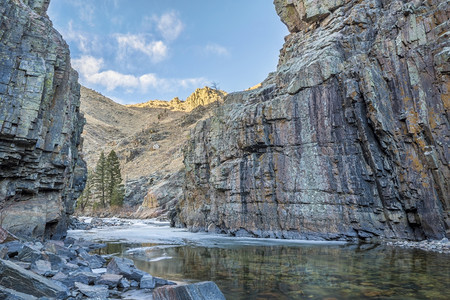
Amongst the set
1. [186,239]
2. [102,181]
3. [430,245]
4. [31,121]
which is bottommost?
[186,239]

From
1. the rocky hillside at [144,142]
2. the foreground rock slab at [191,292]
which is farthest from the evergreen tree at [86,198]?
the foreground rock slab at [191,292]

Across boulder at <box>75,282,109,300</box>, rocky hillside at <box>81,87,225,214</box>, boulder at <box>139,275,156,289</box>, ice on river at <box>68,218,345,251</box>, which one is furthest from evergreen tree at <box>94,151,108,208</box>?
boulder at <box>75,282,109,300</box>

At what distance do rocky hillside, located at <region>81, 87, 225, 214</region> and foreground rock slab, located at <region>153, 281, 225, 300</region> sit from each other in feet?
122

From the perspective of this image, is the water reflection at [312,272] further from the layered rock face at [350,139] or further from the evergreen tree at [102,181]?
the evergreen tree at [102,181]

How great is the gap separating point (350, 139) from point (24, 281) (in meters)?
→ 22.9

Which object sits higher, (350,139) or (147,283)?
(350,139)

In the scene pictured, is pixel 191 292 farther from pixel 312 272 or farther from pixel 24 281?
pixel 312 272

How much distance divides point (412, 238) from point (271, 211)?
412 inches

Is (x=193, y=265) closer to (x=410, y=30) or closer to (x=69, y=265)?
(x=69, y=265)

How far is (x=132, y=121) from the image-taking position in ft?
550

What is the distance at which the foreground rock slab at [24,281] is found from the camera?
6281 millimetres

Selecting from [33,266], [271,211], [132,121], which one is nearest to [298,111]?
[271,211]

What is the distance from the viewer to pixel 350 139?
2345cm

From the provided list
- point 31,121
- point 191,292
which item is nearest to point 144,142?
point 31,121
